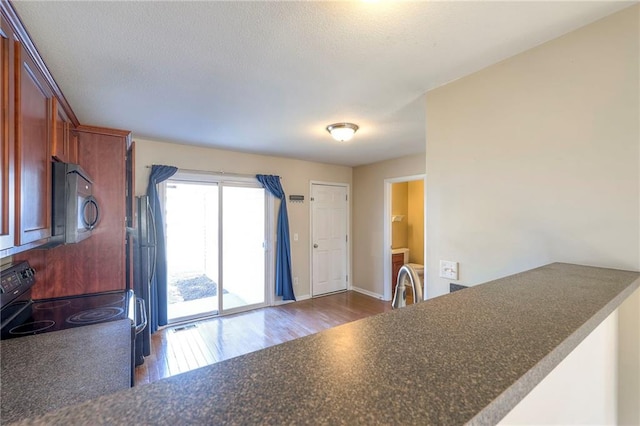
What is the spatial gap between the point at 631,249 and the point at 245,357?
1.69m

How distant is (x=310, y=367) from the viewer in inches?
21.7

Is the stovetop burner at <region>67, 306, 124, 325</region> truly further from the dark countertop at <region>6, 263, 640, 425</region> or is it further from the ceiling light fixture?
the ceiling light fixture

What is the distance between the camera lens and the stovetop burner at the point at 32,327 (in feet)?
4.86

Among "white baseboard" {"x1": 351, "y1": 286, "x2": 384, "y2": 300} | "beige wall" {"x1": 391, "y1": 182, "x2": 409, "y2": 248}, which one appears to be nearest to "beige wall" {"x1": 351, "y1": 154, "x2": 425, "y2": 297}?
"white baseboard" {"x1": 351, "y1": 286, "x2": 384, "y2": 300}

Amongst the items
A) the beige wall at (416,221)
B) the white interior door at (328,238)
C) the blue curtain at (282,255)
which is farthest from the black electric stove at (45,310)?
the beige wall at (416,221)

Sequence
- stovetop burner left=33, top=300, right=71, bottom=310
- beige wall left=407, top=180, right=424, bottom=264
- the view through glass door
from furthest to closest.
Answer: beige wall left=407, top=180, right=424, bottom=264 < the view through glass door < stovetop burner left=33, top=300, right=71, bottom=310

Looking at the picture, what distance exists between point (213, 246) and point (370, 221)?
268cm

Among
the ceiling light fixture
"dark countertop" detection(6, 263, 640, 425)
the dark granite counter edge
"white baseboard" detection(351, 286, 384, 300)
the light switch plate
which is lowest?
"white baseboard" detection(351, 286, 384, 300)

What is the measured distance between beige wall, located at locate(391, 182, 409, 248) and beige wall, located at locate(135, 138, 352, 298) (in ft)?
3.06

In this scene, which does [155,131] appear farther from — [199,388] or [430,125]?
[199,388]

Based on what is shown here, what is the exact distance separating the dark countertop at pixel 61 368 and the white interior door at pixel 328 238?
12.1 ft

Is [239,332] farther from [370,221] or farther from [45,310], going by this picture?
[370,221]

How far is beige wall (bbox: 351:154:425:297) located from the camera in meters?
4.88

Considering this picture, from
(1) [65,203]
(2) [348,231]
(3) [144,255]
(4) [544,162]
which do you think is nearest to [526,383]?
(4) [544,162]
